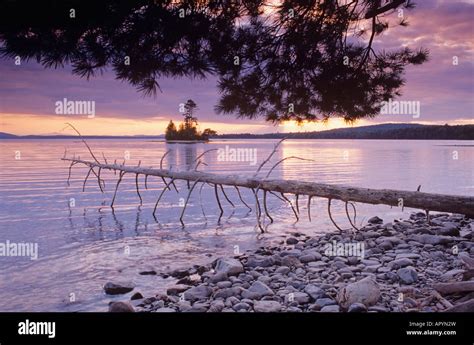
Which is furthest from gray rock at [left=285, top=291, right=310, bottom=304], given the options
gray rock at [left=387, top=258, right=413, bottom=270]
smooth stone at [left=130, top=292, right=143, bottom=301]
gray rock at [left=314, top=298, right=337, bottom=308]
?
smooth stone at [left=130, top=292, right=143, bottom=301]

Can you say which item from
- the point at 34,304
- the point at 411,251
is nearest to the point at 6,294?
the point at 34,304

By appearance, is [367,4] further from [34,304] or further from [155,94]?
[34,304]

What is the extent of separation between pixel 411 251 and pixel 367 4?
11.4 ft

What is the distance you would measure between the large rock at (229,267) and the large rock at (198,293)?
65 cm

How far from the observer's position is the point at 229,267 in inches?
208

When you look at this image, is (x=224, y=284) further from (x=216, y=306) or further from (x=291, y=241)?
(x=291, y=241)

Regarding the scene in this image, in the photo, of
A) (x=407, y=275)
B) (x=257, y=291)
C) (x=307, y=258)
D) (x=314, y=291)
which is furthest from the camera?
(x=307, y=258)

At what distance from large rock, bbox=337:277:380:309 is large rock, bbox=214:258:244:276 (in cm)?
156

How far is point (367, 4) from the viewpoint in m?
5.76

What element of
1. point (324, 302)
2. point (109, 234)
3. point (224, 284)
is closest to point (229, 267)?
point (224, 284)

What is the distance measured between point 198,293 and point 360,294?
1.66m

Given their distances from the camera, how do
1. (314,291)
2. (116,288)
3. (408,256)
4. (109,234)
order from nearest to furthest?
(314,291)
(116,288)
(408,256)
(109,234)

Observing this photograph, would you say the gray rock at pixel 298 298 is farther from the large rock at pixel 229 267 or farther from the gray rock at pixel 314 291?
the large rock at pixel 229 267

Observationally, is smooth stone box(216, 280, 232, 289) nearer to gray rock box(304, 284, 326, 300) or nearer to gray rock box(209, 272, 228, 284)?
gray rock box(209, 272, 228, 284)
